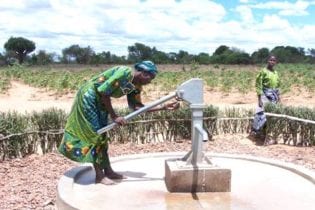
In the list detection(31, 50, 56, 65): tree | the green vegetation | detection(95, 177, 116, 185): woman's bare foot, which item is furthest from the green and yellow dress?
detection(31, 50, 56, 65): tree

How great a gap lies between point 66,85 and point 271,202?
19.6 metres

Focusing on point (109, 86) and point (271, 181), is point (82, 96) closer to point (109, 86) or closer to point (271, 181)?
point (109, 86)

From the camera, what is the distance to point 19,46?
7431 centimetres

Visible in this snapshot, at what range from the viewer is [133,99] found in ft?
17.2

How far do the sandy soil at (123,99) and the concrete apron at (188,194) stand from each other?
1283cm

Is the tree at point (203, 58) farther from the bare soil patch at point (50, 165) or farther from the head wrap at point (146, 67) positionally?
the head wrap at point (146, 67)

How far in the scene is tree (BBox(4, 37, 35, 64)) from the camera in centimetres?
7400

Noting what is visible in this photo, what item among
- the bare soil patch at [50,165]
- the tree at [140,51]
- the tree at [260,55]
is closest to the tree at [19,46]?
the tree at [140,51]

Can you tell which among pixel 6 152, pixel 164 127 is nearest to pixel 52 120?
pixel 6 152

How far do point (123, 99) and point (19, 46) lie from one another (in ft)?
192

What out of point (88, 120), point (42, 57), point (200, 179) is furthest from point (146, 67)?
point (42, 57)

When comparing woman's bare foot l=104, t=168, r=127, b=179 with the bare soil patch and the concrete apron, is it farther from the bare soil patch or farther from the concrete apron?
the bare soil patch

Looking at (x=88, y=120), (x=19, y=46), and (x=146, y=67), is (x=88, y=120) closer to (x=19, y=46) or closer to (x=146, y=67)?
(x=146, y=67)

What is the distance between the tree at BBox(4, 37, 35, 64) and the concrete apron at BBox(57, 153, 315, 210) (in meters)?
70.5
